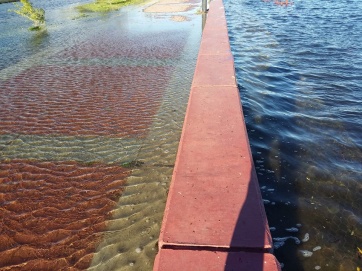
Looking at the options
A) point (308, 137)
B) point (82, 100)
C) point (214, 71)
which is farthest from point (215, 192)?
point (82, 100)

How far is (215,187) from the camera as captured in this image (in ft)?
9.91

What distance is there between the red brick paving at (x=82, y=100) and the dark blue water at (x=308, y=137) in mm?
2155

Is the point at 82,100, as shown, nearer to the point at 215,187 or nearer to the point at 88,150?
the point at 88,150

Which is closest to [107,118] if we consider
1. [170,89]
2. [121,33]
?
[170,89]

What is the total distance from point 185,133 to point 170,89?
3285mm

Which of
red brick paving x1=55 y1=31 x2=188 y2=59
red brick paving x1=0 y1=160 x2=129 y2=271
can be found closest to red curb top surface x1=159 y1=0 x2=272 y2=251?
red brick paving x1=0 y1=160 x2=129 y2=271

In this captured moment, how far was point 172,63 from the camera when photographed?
8930mm

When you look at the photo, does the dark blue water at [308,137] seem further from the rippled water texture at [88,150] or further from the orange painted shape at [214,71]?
the rippled water texture at [88,150]

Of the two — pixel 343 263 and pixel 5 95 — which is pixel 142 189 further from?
pixel 5 95

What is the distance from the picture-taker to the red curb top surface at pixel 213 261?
2223mm

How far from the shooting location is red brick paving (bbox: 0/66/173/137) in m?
5.50

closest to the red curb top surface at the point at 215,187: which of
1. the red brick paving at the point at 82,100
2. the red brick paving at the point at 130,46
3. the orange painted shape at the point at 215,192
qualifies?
the orange painted shape at the point at 215,192

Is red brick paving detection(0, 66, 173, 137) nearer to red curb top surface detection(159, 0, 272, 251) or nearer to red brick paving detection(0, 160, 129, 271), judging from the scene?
red brick paving detection(0, 160, 129, 271)

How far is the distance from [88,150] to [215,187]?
2521mm
